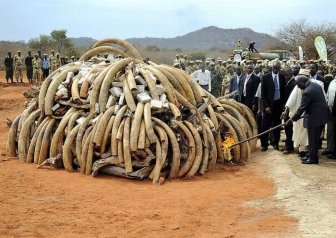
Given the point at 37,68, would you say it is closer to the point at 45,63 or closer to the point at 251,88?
the point at 45,63

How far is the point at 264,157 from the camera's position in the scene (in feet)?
33.8

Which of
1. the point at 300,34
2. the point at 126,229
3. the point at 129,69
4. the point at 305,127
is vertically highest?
the point at 300,34

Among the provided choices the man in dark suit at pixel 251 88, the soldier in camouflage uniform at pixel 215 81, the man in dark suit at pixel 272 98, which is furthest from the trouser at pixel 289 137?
the soldier in camouflage uniform at pixel 215 81

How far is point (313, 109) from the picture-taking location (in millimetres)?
9352

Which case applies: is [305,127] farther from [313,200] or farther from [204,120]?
[313,200]

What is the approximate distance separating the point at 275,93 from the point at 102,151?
4.29 meters

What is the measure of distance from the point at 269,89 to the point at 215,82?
6693 mm

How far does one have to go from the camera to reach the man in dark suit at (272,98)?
10.8 metres

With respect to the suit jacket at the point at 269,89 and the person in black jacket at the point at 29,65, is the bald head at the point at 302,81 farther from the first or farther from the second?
the person in black jacket at the point at 29,65

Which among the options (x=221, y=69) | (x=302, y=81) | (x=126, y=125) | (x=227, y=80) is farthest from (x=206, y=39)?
(x=126, y=125)

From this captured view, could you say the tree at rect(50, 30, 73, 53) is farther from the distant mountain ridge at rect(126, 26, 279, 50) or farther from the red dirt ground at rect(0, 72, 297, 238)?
the distant mountain ridge at rect(126, 26, 279, 50)

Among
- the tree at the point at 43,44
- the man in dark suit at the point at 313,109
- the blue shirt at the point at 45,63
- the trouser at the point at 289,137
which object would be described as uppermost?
the tree at the point at 43,44

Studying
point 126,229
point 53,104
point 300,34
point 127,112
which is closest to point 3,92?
point 53,104

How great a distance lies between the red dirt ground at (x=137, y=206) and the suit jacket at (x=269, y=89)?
7.64 ft
